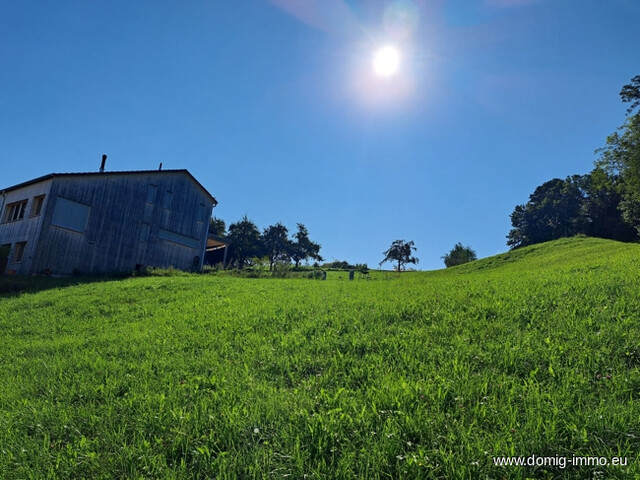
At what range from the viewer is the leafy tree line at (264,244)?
60.8m

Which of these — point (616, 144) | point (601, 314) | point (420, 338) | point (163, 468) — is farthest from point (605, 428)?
point (616, 144)

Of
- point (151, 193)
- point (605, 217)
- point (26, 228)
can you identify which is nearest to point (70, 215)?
point (26, 228)

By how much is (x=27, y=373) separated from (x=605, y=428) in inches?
313

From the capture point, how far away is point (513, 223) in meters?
71.9

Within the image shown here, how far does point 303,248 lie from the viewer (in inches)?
3219

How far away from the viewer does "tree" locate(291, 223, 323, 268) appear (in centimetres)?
8106

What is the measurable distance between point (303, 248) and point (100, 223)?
185 ft

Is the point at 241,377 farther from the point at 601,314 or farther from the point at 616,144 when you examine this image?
the point at 616,144

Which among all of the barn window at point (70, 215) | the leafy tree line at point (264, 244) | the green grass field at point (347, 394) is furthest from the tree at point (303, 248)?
the green grass field at point (347, 394)

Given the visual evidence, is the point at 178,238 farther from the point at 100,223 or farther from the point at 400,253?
the point at 400,253

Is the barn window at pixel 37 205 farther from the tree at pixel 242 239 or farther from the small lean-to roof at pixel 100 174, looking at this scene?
the tree at pixel 242 239

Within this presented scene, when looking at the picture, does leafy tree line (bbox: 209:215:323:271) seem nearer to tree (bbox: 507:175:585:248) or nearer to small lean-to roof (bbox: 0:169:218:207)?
small lean-to roof (bbox: 0:169:218:207)

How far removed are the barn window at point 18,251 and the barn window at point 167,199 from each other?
1019 cm

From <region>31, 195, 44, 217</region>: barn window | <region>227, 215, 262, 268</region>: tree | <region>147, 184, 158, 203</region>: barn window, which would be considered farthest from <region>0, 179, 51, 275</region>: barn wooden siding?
<region>227, 215, 262, 268</region>: tree
